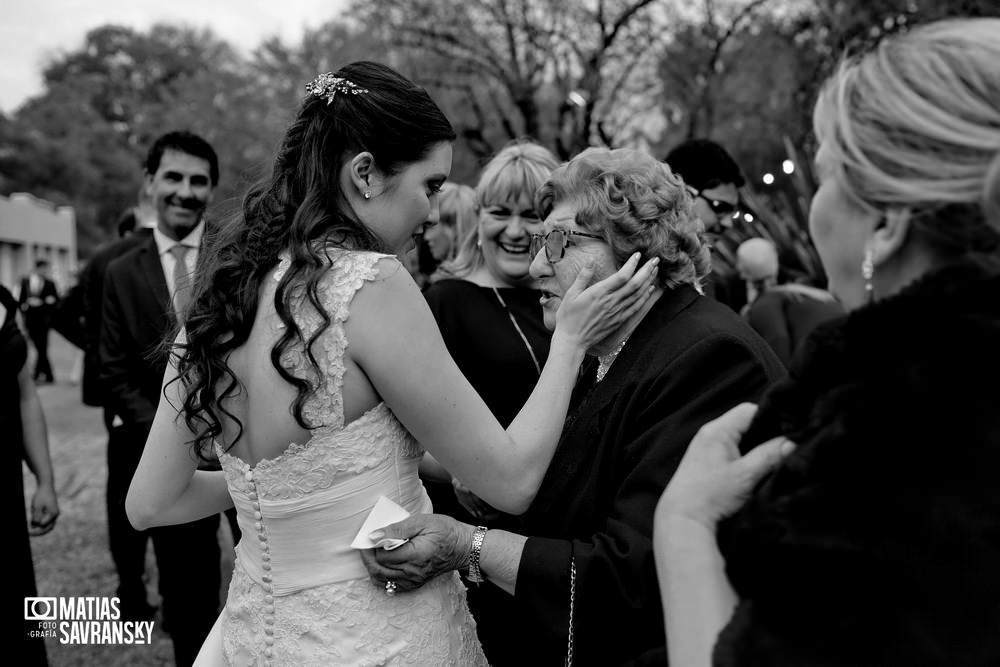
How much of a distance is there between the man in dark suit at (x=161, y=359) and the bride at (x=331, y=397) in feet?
6.84

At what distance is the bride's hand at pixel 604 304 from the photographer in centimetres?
216

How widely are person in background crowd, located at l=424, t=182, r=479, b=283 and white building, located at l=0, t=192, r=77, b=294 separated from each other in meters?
30.7

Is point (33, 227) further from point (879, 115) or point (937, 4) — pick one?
point (879, 115)

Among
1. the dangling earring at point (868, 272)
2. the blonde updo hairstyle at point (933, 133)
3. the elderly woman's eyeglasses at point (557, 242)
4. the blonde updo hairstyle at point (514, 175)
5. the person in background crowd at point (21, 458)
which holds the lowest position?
the person in background crowd at point (21, 458)

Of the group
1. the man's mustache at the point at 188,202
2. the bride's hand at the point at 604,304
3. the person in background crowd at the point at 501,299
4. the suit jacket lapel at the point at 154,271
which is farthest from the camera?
the man's mustache at the point at 188,202

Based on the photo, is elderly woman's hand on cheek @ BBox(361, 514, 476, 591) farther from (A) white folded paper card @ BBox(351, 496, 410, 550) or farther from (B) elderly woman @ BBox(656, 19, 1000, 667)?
(B) elderly woman @ BBox(656, 19, 1000, 667)

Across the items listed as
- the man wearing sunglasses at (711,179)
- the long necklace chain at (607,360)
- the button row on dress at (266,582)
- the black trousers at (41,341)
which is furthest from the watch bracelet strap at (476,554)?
the black trousers at (41,341)

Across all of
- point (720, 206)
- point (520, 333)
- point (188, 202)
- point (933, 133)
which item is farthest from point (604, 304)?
point (188, 202)

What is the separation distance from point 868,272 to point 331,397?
3.63 feet

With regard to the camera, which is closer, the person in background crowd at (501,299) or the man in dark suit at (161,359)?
the person in background crowd at (501,299)

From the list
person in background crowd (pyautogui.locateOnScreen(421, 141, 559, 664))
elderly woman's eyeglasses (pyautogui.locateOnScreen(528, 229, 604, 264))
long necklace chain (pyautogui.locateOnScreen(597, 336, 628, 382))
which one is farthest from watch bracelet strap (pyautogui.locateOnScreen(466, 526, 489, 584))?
person in background crowd (pyautogui.locateOnScreen(421, 141, 559, 664))

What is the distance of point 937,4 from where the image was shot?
41.9 ft

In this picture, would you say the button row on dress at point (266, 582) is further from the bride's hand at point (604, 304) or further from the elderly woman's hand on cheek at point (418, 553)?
the bride's hand at point (604, 304)

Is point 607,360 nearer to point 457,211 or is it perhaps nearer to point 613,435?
point 613,435
